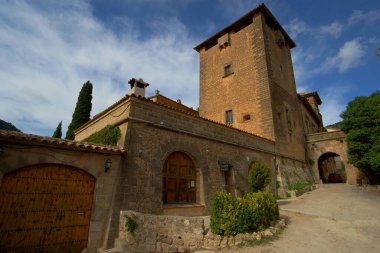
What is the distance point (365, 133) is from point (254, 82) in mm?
8251

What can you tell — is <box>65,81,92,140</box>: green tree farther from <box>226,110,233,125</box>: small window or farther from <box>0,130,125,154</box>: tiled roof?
<box>0,130,125,154</box>: tiled roof

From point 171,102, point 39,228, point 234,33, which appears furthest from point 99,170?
point 234,33

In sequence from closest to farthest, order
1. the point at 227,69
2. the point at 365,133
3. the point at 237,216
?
the point at 237,216 < the point at 365,133 < the point at 227,69

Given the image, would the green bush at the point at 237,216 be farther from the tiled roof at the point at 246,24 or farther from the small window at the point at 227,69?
the tiled roof at the point at 246,24

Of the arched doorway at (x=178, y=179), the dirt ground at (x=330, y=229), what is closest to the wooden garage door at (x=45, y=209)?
the arched doorway at (x=178, y=179)

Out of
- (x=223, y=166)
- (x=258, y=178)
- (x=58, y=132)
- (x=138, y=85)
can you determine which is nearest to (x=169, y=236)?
(x=223, y=166)

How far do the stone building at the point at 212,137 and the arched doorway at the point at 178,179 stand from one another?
0.04m

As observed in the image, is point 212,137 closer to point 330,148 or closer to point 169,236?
point 169,236

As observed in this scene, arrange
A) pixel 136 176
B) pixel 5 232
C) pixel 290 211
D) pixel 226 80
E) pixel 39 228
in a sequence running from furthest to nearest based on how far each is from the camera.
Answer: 1. pixel 226 80
2. pixel 290 211
3. pixel 136 176
4. pixel 39 228
5. pixel 5 232

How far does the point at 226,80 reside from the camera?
738 inches

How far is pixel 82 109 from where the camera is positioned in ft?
60.4

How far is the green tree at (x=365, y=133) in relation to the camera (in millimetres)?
14141

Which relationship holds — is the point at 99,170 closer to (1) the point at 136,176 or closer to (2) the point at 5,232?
(1) the point at 136,176

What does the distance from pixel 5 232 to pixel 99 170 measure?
2.50 meters
